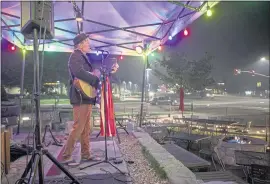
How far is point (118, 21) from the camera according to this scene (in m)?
8.36

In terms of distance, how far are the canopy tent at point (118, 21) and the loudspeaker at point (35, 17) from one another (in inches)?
145

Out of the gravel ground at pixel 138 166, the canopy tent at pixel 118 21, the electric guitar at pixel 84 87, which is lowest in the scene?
the gravel ground at pixel 138 166

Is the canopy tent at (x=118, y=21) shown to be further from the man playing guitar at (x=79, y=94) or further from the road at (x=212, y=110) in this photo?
the road at (x=212, y=110)

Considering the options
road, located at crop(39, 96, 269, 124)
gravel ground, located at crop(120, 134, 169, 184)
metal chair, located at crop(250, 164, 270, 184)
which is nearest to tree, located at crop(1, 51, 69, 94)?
road, located at crop(39, 96, 269, 124)

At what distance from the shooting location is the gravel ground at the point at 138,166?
3.17m

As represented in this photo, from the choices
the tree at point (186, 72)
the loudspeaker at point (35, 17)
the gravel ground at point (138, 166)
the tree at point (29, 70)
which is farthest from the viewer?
the tree at point (186, 72)

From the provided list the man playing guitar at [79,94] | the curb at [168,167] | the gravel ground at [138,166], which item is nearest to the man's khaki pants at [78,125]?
the man playing guitar at [79,94]

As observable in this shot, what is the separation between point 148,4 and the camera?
6953mm

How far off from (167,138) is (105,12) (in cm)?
469

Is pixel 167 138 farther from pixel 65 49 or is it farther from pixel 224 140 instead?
pixel 65 49

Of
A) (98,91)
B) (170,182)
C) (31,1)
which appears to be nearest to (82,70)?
(98,91)

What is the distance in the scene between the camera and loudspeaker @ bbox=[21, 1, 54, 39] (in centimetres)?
277

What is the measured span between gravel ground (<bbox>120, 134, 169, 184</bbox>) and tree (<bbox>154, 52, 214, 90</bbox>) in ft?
87.6

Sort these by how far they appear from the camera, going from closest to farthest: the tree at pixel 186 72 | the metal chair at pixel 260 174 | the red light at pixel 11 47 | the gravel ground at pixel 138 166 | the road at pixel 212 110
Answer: the gravel ground at pixel 138 166 < the metal chair at pixel 260 174 < the red light at pixel 11 47 < the road at pixel 212 110 < the tree at pixel 186 72
